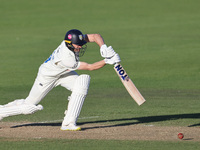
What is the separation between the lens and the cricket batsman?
9.60 metres

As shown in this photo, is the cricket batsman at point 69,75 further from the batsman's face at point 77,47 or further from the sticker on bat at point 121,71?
the sticker on bat at point 121,71

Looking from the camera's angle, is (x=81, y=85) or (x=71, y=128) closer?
(x=81, y=85)

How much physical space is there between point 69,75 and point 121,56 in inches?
578

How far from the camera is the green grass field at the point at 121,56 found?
38.9ft

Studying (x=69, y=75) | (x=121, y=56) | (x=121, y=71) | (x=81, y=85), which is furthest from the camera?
(x=121, y=56)

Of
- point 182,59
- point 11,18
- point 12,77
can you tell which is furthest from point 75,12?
point 12,77

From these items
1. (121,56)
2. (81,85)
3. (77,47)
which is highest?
(77,47)

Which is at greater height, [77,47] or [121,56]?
[77,47]

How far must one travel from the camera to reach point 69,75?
10250 mm

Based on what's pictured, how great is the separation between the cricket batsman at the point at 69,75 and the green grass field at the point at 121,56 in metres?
1.03

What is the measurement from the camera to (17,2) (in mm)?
40719

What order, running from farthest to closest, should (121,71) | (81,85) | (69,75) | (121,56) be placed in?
(121,56) < (69,75) < (121,71) < (81,85)

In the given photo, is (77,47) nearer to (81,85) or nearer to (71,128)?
(81,85)

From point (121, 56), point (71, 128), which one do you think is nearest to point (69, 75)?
point (71, 128)
